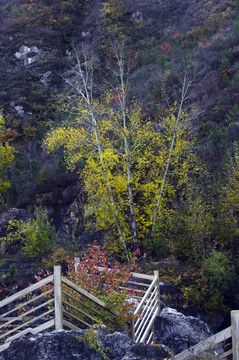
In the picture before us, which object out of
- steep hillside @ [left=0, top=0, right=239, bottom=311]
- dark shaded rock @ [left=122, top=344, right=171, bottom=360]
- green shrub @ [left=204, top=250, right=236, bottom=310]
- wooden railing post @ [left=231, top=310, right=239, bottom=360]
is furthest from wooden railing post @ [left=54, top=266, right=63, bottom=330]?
green shrub @ [left=204, top=250, right=236, bottom=310]

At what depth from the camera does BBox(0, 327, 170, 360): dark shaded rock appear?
14.2ft

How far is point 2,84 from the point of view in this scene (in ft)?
107

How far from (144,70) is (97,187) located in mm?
16826

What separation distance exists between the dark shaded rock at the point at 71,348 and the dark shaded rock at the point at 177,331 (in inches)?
91.7

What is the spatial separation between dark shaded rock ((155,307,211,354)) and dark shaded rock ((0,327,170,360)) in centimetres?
233

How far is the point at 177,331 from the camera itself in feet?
22.9

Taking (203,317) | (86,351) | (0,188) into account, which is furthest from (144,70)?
(86,351)

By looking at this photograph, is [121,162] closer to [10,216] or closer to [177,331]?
[177,331]

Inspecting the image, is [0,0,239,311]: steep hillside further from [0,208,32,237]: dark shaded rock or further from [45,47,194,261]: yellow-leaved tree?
[0,208,32,237]: dark shaded rock

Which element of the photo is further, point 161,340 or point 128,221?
point 128,221

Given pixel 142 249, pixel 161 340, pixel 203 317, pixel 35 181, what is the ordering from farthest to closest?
pixel 35 181 → pixel 142 249 → pixel 203 317 → pixel 161 340

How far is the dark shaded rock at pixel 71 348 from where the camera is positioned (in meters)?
4.33

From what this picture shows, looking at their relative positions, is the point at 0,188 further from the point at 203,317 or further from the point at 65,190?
the point at 203,317

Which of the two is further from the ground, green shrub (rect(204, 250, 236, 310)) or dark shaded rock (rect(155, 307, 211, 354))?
dark shaded rock (rect(155, 307, 211, 354))
